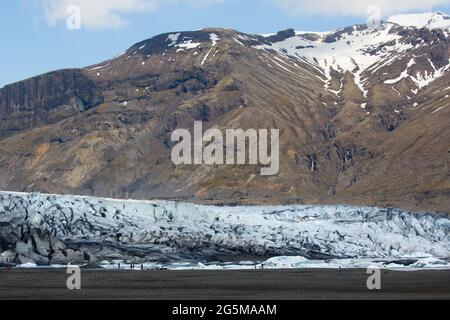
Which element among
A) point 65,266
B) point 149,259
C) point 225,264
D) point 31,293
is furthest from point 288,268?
point 31,293

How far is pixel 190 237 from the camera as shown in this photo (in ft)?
432

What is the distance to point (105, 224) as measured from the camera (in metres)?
128

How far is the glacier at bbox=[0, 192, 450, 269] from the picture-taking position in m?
120

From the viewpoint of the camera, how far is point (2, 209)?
123 meters

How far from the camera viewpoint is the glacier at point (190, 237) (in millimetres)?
120500

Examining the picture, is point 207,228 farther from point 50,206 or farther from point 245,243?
point 50,206
